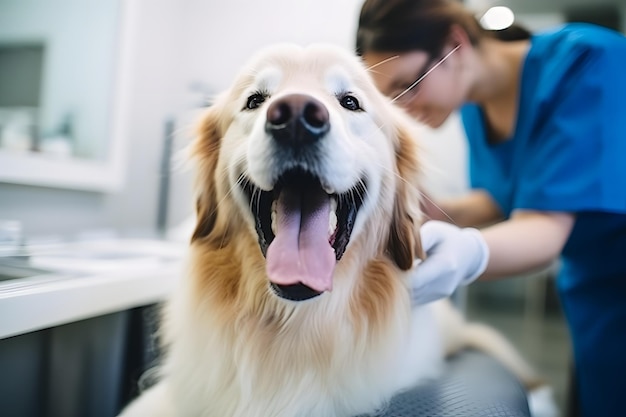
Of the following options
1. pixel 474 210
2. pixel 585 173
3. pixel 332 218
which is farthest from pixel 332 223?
pixel 474 210

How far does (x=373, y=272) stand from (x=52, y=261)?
563mm

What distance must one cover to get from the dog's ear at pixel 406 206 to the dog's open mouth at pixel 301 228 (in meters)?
0.09

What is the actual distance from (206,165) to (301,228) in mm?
229

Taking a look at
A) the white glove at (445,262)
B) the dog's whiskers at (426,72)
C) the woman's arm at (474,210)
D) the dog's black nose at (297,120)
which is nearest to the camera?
the dog's black nose at (297,120)

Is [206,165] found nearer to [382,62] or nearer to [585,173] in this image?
[382,62]

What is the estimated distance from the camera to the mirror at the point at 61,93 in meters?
0.93

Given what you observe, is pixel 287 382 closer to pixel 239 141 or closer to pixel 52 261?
pixel 239 141

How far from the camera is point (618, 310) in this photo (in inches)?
38.1

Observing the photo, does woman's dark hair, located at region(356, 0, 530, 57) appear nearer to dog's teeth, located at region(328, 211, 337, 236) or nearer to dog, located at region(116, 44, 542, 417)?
dog, located at region(116, 44, 542, 417)

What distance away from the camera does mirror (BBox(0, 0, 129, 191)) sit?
93 cm

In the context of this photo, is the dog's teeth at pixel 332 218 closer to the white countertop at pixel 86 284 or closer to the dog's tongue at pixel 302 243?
the dog's tongue at pixel 302 243

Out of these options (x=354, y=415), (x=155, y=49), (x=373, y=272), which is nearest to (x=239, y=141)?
(x=373, y=272)

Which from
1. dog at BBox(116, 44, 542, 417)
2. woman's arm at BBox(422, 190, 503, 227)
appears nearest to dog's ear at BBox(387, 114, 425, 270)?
dog at BBox(116, 44, 542, 417)

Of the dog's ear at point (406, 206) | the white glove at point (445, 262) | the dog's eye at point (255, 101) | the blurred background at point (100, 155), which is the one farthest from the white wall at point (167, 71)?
the white glove at point (445, 262)
